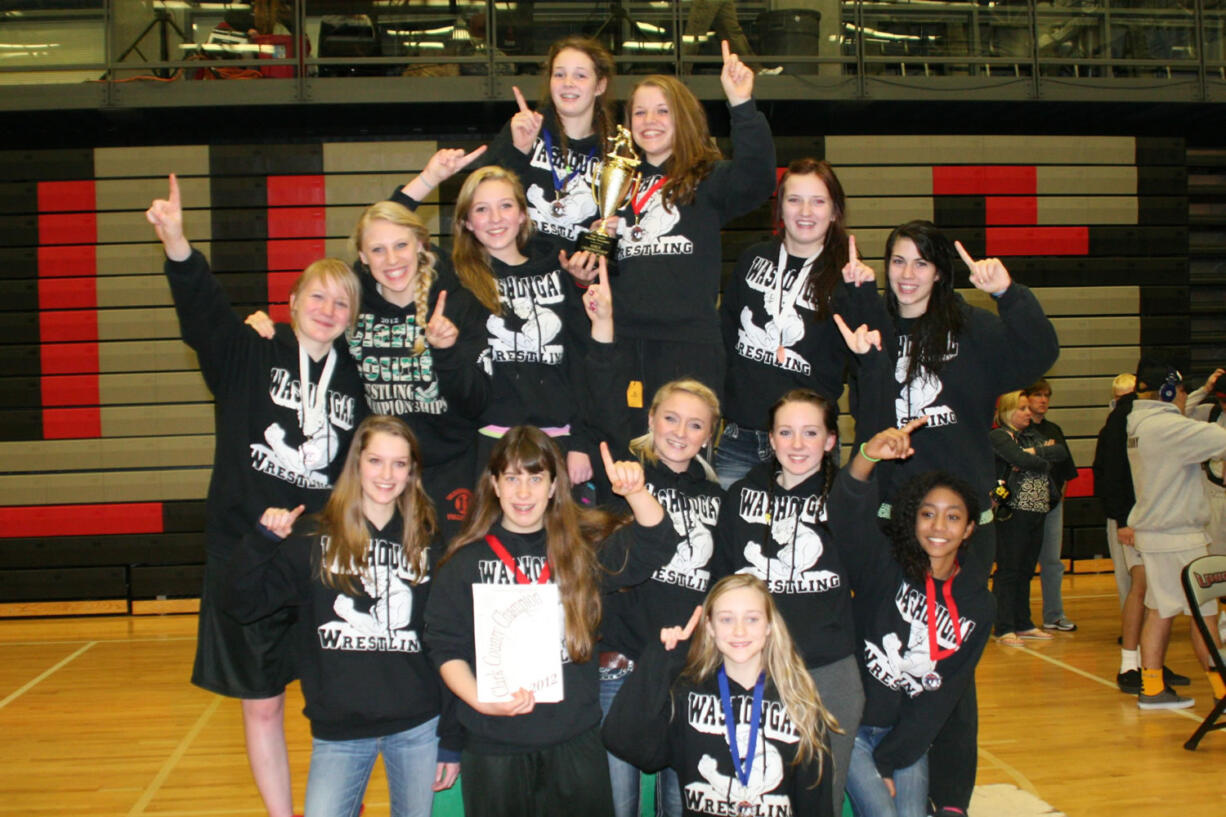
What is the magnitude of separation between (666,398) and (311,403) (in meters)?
1.08

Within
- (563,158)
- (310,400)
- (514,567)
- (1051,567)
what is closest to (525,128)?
(563,158)

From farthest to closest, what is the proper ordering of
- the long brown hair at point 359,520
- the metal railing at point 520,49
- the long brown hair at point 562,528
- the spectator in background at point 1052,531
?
the metal railing at point 520,49
the spectator in background at point 1052,531
the long brown hair at point 359,520
the long brown hair at point 562,528

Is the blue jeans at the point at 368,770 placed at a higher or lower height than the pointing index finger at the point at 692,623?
lower

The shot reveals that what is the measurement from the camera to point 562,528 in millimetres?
2812

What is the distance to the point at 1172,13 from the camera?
8.44 m

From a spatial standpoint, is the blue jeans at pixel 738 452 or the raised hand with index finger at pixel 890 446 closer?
the raised hand with index finger at pixel 890 446

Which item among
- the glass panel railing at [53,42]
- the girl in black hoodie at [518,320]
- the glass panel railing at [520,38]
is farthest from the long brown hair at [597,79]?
the glass panel railing at [53,42]

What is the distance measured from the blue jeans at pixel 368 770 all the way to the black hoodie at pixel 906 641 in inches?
52.7

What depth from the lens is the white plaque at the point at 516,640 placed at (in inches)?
102

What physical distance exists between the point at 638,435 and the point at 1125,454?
404 cm

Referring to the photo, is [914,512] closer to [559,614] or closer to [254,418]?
[559,614]

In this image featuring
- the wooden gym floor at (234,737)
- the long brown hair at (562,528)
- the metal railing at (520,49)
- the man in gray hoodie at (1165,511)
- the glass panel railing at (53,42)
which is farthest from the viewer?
the glass panel railing at (53,42)

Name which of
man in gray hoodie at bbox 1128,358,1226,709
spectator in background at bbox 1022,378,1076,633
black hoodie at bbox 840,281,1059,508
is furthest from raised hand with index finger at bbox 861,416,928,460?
spectator in background at bbox 1022,378,1076,633

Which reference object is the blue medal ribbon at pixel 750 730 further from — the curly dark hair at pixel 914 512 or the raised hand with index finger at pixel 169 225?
the raised hand with index finger at pixel 169 225
